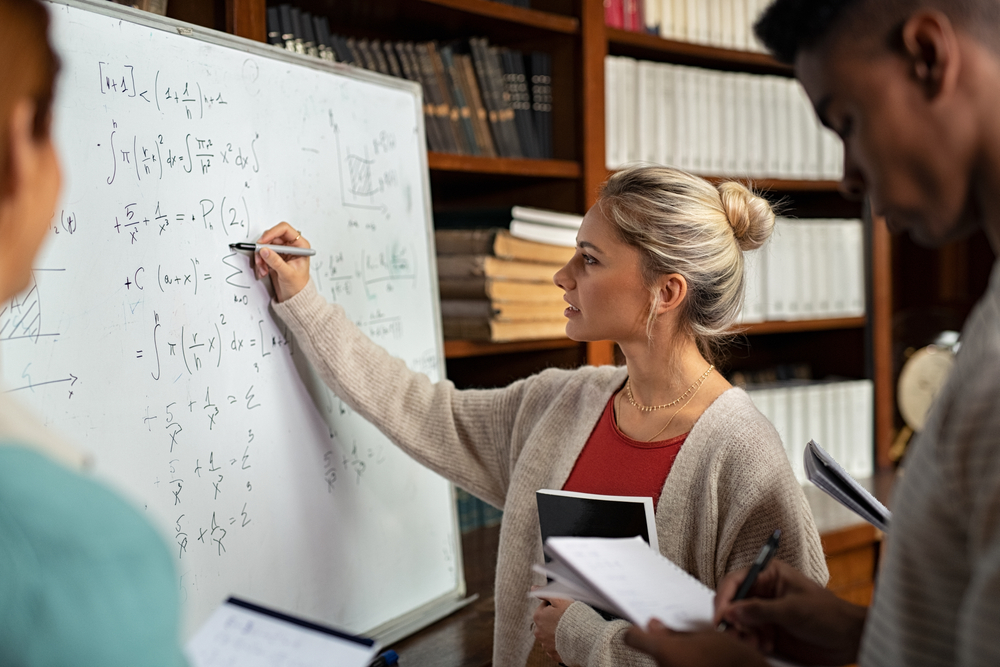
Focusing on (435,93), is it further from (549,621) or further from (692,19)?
(549,621)

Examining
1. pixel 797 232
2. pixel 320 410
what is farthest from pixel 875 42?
pixel 797 232

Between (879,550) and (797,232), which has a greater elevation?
(797,232)

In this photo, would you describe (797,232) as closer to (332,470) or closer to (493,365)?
(493,365)

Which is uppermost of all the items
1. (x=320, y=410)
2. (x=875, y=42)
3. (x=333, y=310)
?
(x=875, y=42)

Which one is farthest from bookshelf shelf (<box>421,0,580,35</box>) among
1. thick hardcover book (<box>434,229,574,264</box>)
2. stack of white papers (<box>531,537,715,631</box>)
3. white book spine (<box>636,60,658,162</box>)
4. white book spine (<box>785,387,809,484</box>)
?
stack of white papers (<box>531,537,715,631</box>)

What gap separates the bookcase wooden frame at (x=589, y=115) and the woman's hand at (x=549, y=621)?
64 centimetres

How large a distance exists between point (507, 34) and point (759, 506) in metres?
1.32

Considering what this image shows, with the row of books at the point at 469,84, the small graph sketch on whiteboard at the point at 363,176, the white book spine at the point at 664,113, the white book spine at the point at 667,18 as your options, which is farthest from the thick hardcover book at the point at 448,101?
the white book spine at the point at 667,18

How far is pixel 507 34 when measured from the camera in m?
2.03

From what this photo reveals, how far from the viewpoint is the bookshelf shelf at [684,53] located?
213 centimetres

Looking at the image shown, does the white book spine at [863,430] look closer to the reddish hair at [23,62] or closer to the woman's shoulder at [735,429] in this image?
the woman's shoulder at [735,429]

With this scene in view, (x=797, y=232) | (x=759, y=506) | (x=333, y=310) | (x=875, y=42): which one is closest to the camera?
(x=875, y=42)

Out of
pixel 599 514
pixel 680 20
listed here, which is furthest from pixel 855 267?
pixel 599 514

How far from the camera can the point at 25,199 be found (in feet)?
1.77
